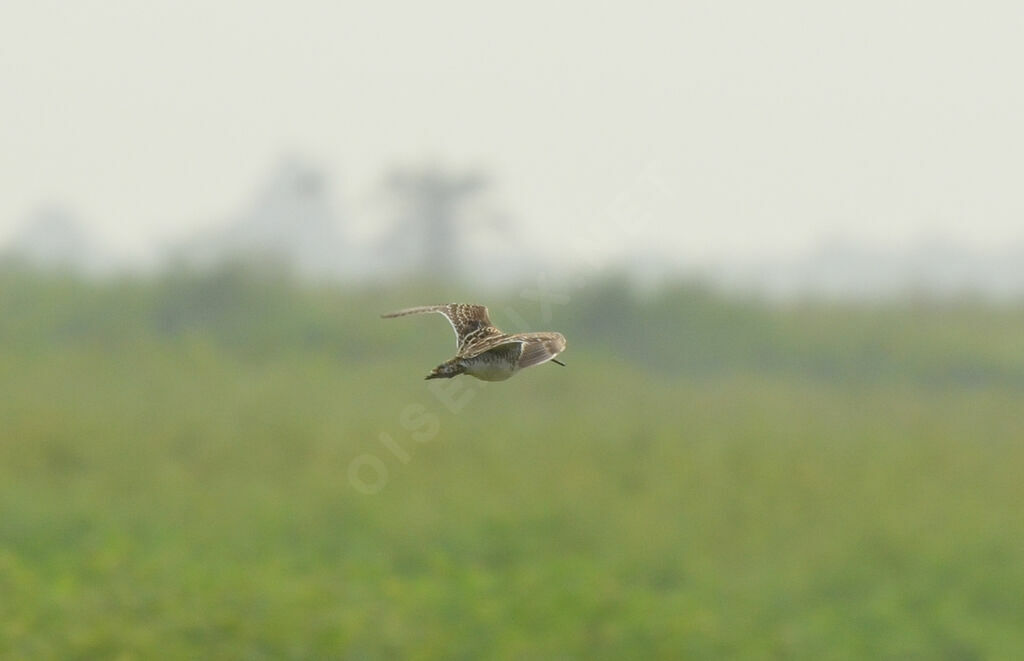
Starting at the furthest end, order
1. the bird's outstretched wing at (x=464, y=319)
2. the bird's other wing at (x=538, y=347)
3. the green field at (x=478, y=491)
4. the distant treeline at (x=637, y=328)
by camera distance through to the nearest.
Result: the distant treeline at (x=637, y=328)
the green field at (x=478, y=491)
the bird's outstretched wing at (x=464, y=319)
the bird's other wing at (x=538, y=347)

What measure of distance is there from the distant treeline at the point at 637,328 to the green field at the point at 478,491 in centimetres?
17

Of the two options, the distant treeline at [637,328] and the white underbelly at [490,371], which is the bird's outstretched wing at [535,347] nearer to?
the white underbelly at [490,371]

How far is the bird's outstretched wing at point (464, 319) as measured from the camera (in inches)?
208

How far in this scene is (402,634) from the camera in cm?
2008

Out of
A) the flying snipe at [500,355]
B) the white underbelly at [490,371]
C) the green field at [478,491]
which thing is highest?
the flying snipe at [500,355]

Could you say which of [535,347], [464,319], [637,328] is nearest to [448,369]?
[535,347]

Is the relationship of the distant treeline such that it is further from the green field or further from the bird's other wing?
the bird's other wing

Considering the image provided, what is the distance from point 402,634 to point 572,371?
18.4m

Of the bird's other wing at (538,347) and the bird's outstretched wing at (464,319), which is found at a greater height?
the bird's outstretched wing at (464,319)

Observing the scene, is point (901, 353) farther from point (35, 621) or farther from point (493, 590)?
point (35, 621)

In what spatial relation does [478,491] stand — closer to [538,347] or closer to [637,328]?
[637,328]

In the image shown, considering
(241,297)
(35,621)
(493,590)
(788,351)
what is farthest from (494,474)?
(788,351)

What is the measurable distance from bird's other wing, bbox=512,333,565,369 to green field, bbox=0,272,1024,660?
2695 millimetres

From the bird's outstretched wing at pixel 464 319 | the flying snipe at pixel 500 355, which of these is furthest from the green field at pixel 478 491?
the flying snipe at pixel 500 355
